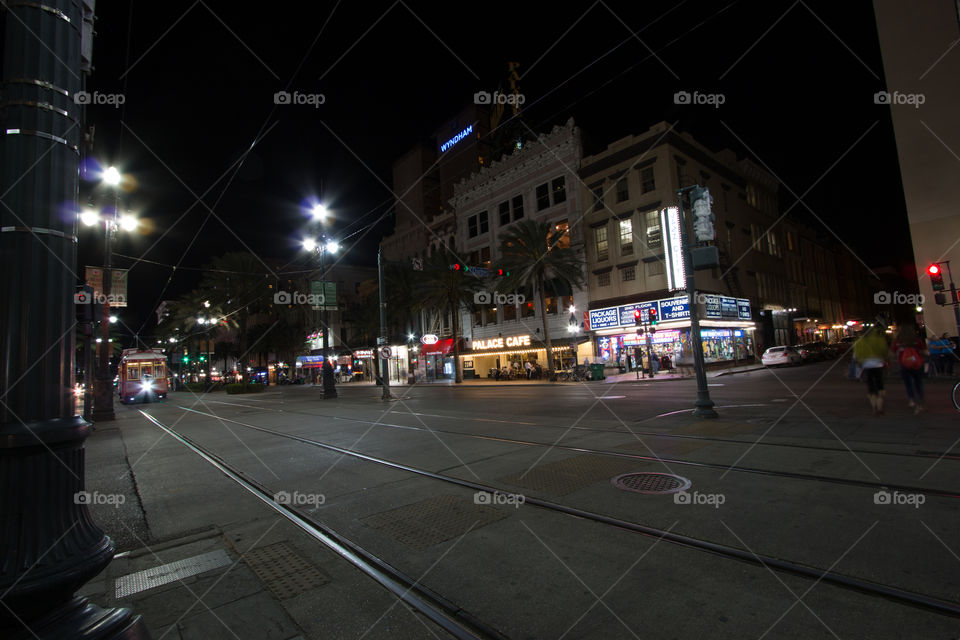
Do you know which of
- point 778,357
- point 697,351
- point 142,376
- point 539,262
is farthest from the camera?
point 539,262

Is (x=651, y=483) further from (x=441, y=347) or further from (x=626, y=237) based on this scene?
(x=441, y=347)

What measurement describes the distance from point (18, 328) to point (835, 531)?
19.0ft

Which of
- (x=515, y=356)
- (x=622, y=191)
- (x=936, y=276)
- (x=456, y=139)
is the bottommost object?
(x=515, y=356)

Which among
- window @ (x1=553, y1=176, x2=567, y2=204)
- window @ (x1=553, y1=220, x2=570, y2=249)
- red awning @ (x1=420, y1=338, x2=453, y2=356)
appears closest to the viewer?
window @ (x1=553, y1=220, x2=570, y2=249)

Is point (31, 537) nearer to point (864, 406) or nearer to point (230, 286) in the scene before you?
point (864, 406)

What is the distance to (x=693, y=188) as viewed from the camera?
10.9 m

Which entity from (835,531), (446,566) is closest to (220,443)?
(446,566)

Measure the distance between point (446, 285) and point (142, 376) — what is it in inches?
914

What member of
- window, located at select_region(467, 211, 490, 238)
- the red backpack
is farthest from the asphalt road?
window, located at select_region(467, 211, 490, 238)

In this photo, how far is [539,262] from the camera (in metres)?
32.5

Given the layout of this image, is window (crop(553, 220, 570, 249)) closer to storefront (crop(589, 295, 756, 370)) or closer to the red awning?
storefront (crop(589, 295, 756, 370))

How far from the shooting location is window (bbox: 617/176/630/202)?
111 feet

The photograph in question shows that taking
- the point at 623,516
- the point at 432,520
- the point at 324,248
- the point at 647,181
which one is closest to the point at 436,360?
the point at 324,248

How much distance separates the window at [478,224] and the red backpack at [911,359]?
119ft
